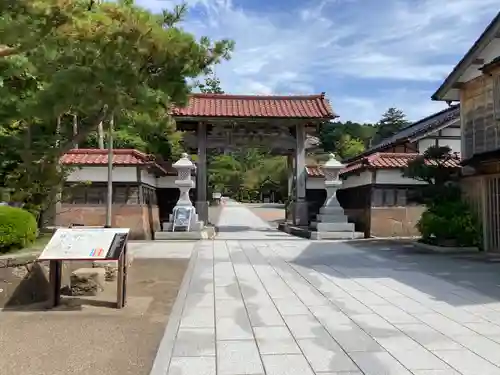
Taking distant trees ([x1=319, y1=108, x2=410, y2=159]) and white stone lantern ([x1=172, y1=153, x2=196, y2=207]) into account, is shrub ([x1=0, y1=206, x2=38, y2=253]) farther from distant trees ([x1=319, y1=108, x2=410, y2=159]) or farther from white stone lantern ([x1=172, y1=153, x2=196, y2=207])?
distant trees ([x1=319, y1=108, x2=410, y2=159])

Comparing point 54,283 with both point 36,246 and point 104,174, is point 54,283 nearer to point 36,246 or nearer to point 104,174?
point 36,246

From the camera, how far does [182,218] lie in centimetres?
1853

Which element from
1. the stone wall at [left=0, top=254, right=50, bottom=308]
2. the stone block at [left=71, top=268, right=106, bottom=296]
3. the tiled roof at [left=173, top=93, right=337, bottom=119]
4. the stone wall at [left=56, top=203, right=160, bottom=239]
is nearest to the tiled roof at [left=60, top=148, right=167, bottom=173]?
the stone wall at [left=56, top=203, right=160, bottom=239]

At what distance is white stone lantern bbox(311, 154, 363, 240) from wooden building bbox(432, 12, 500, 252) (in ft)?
16.6

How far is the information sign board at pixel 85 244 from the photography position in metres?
6.63

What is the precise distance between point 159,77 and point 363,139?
63352 millimetres

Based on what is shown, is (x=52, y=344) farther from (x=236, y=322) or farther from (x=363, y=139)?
(x=363, y=139)

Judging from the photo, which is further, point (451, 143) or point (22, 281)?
point (451, 143)

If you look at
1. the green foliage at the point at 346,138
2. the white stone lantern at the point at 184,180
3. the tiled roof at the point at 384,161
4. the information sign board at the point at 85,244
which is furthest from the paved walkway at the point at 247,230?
the green foliage at the point at 346,138

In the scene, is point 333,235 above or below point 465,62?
below


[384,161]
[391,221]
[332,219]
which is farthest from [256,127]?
[391,221]

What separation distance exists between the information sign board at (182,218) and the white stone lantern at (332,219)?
5067mm

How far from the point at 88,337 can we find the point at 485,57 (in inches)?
544

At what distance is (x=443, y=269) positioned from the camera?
34.0 feet
